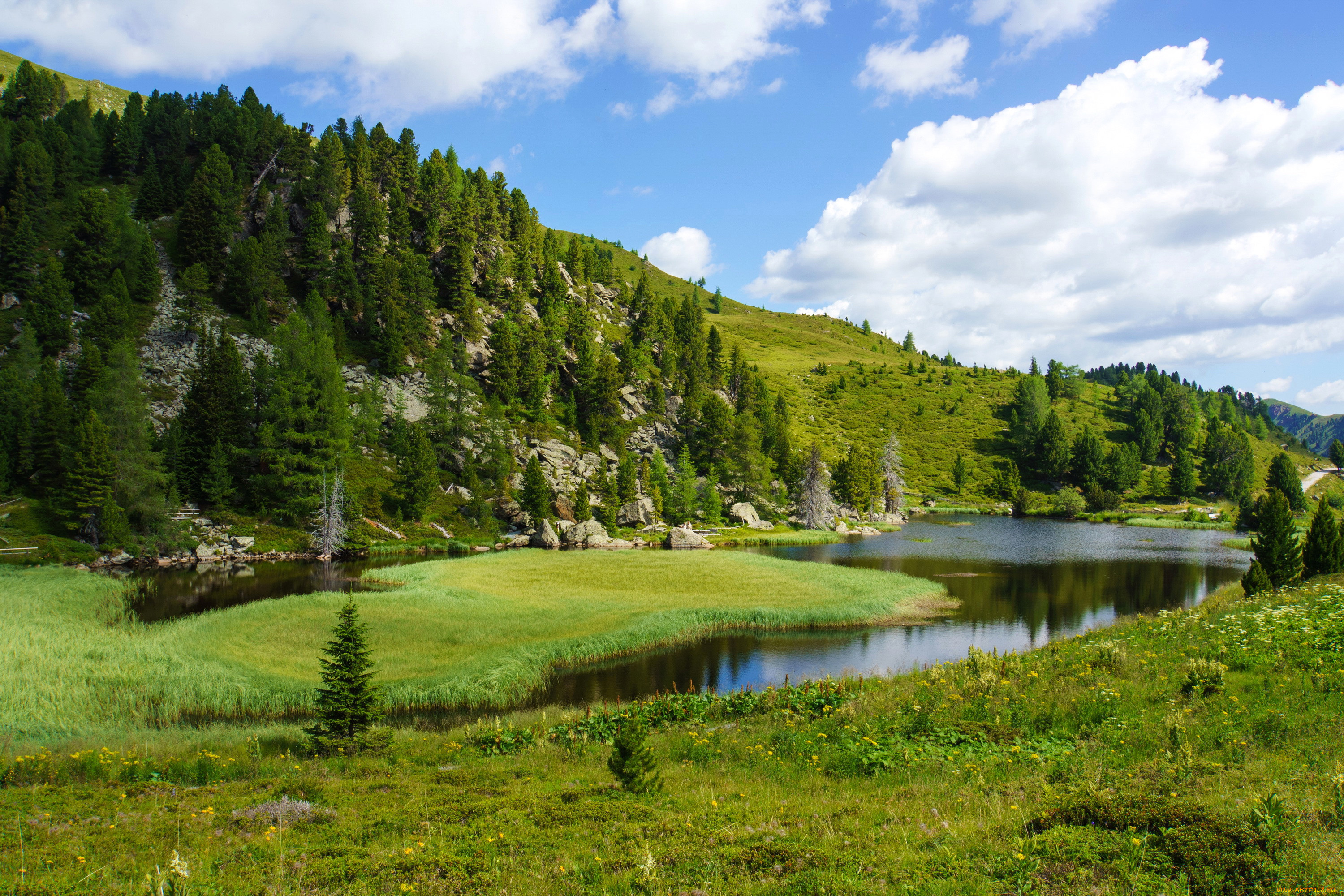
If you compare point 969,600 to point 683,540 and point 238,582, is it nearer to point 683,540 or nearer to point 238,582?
point 683,540

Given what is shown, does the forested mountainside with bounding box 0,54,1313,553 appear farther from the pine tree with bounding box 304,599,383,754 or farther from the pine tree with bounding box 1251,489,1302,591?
the pine tree with bounding box 1251,489,1302,591

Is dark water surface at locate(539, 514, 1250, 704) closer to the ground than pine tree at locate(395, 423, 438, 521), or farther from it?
closer to the ground

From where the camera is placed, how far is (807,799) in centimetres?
1097

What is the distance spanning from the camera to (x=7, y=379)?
65750 millimetres

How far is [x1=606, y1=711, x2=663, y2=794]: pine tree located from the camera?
38.5ft

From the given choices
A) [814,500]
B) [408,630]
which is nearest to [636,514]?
[814,500]

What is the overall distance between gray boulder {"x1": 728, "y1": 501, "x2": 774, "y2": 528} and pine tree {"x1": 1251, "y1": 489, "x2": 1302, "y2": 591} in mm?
66496

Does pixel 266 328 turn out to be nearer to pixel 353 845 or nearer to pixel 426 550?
pixel 426 550

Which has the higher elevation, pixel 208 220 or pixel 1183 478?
pixel 208 220

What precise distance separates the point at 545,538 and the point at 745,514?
115 ft

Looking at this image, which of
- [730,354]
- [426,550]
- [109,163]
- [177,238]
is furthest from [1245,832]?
[730,354]

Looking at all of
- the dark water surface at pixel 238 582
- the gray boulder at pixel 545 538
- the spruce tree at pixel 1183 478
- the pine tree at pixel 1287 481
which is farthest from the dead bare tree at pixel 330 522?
the spruce tree at pixel 1183 478

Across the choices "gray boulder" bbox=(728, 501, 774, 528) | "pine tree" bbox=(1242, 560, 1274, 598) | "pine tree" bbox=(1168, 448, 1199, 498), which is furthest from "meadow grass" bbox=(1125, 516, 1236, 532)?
"pine tree" bbox=(1242, 560, 1274, 598)

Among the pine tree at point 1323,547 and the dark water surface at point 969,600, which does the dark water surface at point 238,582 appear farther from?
the pine tree at point 1323,547
